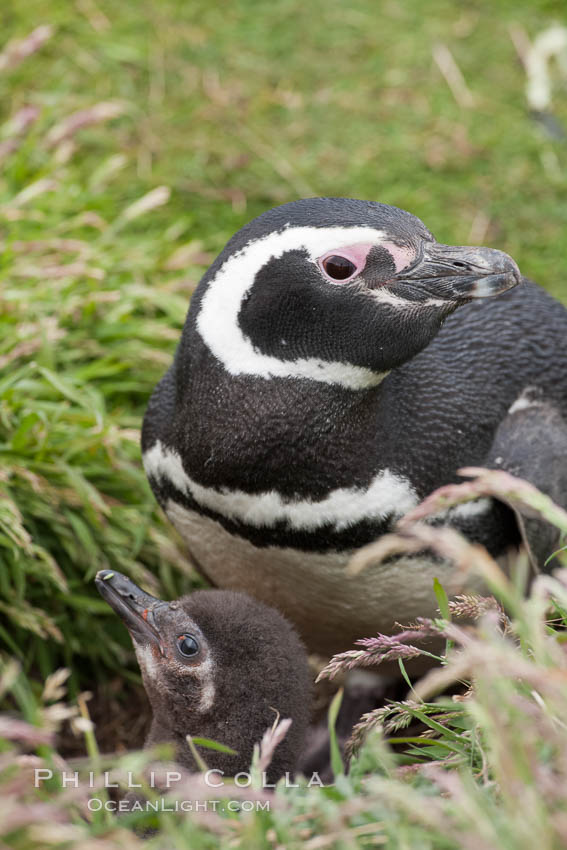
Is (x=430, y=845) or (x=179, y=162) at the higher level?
(x=179, y=162)

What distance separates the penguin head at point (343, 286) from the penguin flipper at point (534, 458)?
564 mm

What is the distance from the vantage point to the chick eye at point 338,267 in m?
2.82

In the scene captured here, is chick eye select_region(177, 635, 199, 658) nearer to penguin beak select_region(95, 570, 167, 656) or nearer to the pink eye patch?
penguin beak select_region(95, 570, 167, 656)

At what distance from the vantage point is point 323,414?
2.99m

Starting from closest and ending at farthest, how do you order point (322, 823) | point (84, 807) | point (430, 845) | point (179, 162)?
point (430, 845), point (322, 823), point (84, 807), point (179, 162)

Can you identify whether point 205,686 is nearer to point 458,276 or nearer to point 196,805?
point 196,805

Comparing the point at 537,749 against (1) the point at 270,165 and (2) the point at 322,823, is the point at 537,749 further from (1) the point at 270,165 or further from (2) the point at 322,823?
(1) the point at 270,165

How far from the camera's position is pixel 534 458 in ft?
10.9

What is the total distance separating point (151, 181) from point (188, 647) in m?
3.22

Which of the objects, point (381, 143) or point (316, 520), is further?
point (381, 143)

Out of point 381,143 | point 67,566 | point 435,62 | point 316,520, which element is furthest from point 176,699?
point 435,62

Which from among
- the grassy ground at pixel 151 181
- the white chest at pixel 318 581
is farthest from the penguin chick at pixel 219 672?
the grassy ground at pixel 151 181

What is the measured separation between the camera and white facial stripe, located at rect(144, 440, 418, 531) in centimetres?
304

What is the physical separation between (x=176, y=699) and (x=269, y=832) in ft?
2.97
